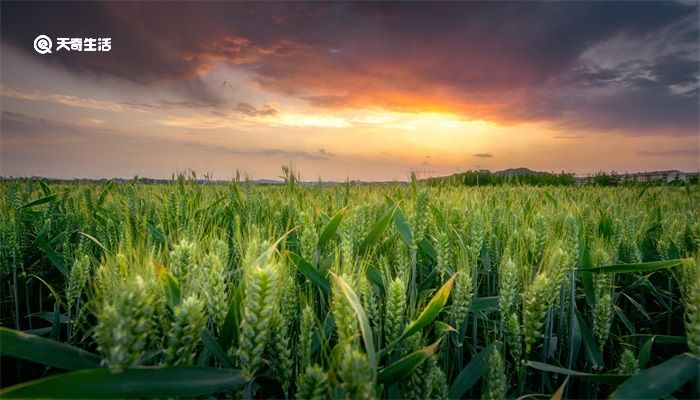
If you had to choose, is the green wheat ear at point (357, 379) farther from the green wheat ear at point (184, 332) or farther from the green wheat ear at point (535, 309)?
the green wheat ear at point (535, 309)

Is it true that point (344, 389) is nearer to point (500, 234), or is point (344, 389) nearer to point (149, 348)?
point (149, 348)

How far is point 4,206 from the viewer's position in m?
A: 3.11

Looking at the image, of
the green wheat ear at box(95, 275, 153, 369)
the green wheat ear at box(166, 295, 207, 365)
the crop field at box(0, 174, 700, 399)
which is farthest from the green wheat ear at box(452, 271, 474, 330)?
the green wheat ear at box(95, 275, 153, 369)

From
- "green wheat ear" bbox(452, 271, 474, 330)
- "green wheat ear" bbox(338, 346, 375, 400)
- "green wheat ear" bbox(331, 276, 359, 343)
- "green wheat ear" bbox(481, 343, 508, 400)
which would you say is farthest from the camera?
"green wheat ear" bbox(452, 271, 474, 330)

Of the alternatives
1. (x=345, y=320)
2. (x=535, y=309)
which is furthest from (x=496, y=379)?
(x=345, y=320)

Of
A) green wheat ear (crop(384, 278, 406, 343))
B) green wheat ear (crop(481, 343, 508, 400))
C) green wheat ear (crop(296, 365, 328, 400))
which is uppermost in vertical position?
green wheat ear (crop(384, 278, 406, 343))

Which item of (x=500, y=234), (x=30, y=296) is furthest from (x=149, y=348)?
(x=30, y=296)

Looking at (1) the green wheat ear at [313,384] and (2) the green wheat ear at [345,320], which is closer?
(1) the green wheat ear at [313,384]

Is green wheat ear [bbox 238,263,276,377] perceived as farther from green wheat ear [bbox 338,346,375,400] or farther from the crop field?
green wheat ear [bbox 338,346,375,400]

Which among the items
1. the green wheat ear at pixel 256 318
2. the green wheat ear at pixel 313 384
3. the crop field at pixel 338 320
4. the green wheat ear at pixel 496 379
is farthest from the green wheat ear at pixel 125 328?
the green wheat ear at pixel 496 379

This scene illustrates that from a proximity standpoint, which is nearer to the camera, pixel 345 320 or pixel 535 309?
pixel 345 320

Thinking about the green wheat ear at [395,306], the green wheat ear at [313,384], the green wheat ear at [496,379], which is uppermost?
the green wheat ear at [395,306]

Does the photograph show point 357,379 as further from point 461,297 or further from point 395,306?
point 461,297

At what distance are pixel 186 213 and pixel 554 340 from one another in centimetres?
213
